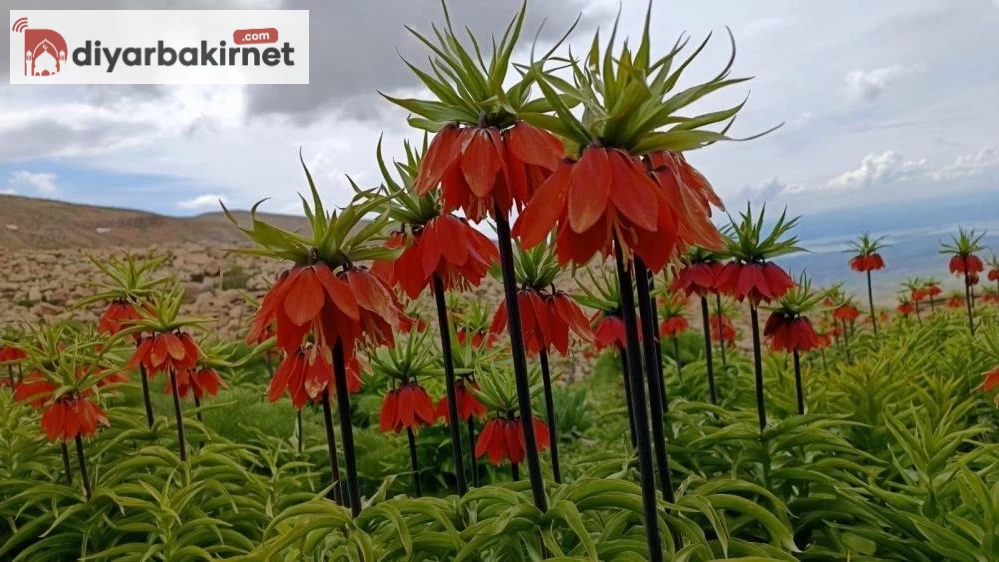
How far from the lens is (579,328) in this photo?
169cm

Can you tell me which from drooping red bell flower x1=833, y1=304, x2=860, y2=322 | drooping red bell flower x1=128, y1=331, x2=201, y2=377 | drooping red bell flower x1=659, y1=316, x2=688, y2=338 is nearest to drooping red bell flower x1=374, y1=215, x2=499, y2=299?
drooping red bell flower x1=128, y1=331, x2=201, y2=377

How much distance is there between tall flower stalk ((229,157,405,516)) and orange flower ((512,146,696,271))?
0.38 metres

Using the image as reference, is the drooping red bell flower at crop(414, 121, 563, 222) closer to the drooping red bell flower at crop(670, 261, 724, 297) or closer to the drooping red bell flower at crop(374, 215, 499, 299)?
the drooping red bell flower at crop(374, 215, 499, 299)

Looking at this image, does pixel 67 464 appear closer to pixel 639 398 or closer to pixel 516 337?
pixel 516 337

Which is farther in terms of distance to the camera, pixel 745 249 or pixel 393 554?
pixel 745 249

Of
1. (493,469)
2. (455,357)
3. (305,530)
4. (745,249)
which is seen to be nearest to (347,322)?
(305,530)

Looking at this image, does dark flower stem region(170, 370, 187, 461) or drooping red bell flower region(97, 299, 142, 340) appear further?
drooping red bell flower region(97, 299, 142, 340)

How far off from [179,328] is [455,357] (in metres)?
1.11

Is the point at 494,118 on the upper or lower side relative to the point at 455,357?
upper

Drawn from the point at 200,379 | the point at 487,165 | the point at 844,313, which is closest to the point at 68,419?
the point at 200,379

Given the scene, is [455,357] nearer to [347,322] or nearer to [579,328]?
[579,328]

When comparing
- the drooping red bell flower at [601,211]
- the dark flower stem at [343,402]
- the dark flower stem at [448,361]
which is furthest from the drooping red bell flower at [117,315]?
the drooping red bell flower at [601,211]

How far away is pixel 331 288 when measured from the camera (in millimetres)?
1220

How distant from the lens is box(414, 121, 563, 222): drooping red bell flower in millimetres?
1220
